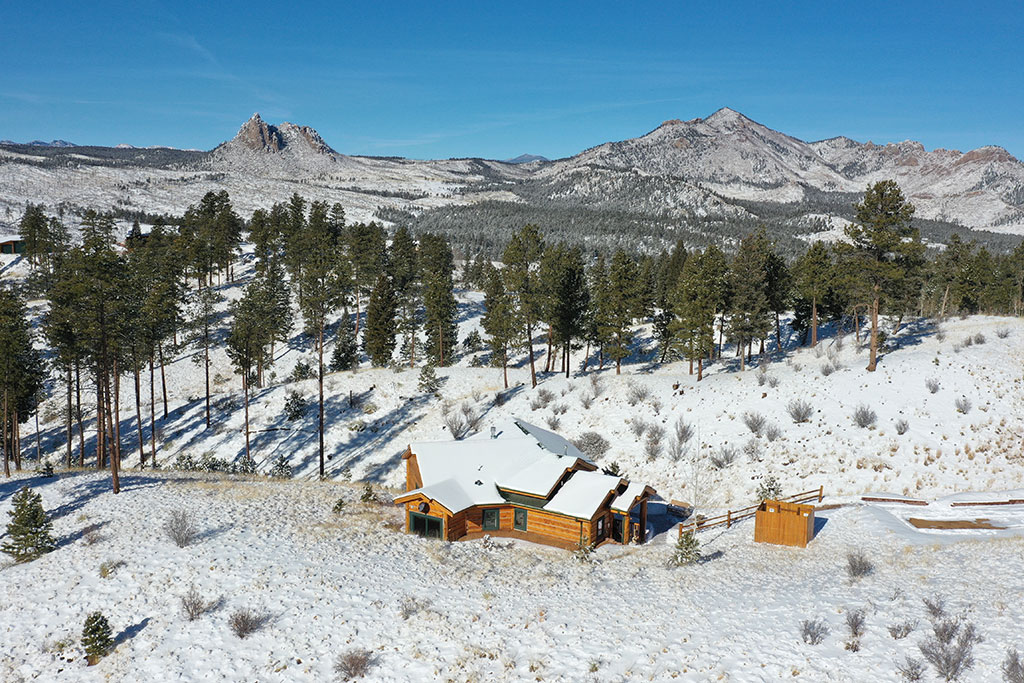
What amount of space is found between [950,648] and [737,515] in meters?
13.7

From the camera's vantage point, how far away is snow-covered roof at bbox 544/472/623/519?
2580 cm

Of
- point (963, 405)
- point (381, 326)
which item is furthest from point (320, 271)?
point (963, 405)

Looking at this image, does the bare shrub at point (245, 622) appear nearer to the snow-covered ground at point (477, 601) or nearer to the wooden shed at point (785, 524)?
the snow-covered ground at point (477, 601)

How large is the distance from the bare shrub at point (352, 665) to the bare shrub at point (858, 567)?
52.1 feet

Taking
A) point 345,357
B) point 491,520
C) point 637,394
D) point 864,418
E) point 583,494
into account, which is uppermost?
point 864,418

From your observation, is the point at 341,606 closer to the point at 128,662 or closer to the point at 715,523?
the point at 128,662

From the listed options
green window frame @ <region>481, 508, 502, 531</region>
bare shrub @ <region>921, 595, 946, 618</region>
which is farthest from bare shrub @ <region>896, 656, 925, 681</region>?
green window frame @ <region>481, 508, 502, 531</region>

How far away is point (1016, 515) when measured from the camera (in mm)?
24203

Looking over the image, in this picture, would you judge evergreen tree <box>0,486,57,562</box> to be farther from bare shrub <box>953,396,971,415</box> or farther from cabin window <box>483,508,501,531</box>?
bare shrub <box>953,396,971,415</box>

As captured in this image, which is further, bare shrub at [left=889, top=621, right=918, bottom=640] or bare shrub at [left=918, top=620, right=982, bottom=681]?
bare shrub at [left=889, top=621, right=918, bottom=640]

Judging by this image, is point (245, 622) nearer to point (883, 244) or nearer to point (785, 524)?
point (785, 524)

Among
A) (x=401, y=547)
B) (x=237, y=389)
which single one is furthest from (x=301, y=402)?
(x=401, y=547)

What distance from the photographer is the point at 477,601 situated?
774 inches

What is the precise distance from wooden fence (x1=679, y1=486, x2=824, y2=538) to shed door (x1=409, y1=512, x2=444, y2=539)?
36.1 feet
